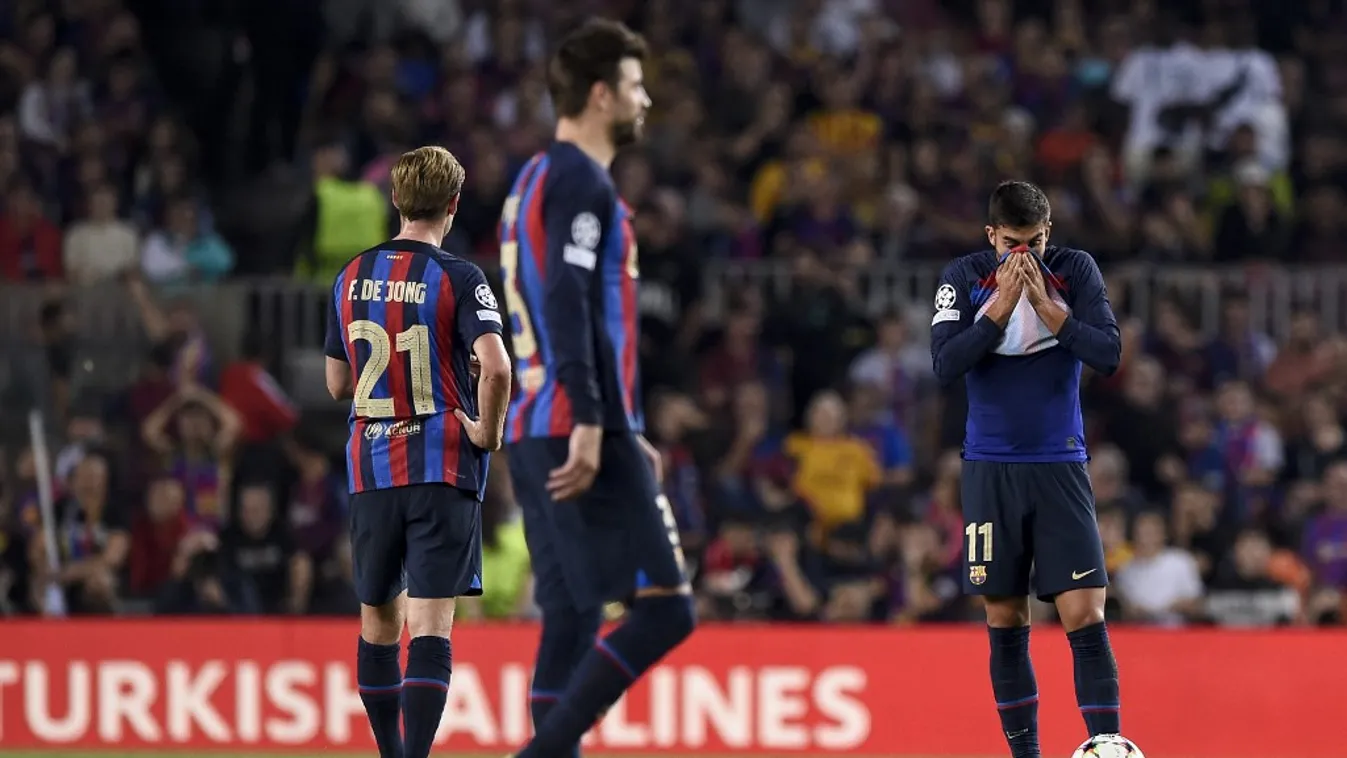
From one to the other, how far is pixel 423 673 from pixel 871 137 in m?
9.69

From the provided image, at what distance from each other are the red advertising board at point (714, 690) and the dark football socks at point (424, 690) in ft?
12.9

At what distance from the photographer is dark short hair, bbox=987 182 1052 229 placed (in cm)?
754

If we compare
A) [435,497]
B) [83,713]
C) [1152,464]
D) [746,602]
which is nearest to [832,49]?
[1152,464]

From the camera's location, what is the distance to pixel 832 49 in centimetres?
1694

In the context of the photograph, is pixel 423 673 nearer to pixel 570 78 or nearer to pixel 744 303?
pixel 570 78

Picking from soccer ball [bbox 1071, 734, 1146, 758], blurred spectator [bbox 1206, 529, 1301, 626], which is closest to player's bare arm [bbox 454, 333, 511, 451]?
soccer ball [bbox 1071, 734, 1146, 758]

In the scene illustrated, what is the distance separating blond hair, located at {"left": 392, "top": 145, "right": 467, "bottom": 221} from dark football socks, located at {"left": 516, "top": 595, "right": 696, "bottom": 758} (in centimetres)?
176

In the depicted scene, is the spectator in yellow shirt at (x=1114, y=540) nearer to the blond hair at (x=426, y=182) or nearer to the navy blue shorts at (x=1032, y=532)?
the navy blue shorts at (x=1032, y=532)

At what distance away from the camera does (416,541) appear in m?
7.21

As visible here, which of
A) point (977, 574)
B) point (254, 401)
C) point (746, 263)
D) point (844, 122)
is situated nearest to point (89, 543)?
point (254, 401)

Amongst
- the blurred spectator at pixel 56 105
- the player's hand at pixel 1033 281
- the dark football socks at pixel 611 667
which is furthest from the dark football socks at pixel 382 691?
the blurred spectator at pixel 56 105

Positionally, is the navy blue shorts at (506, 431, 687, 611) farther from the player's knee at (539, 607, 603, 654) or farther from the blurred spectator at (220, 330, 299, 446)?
the blurred spectator at (220, 330, 299, 446)

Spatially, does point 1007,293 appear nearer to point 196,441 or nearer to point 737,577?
point 737,577

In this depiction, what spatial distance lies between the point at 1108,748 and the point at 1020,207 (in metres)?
1.87
